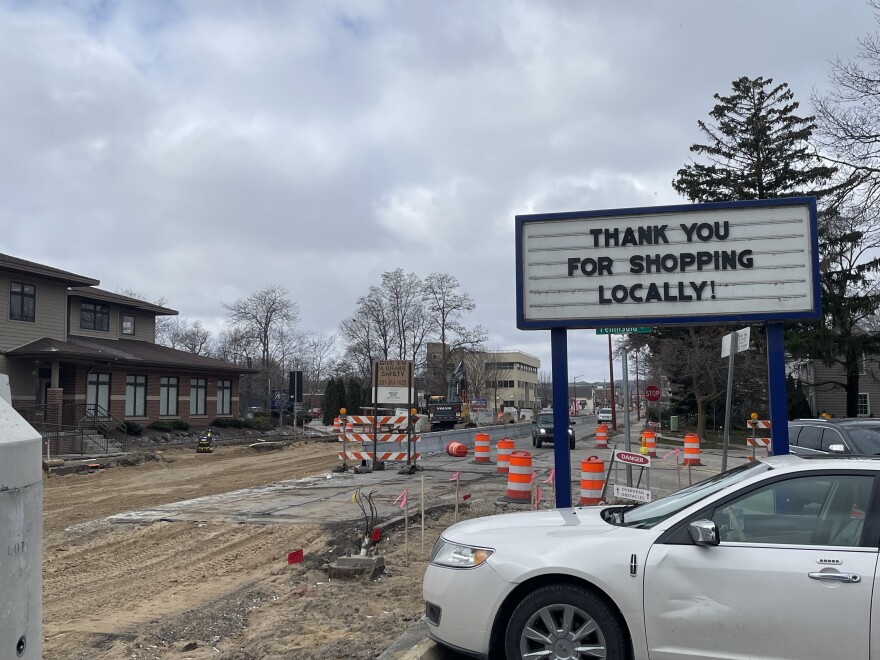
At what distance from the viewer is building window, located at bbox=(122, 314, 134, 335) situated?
1586 inches

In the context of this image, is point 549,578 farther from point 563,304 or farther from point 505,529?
point 563,304

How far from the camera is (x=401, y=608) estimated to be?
22.9ft

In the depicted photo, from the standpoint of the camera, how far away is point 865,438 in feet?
38.7

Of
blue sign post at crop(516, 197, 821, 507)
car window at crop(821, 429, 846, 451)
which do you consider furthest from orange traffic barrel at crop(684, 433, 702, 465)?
blue sign post at crop(516, 197, 821, 507)

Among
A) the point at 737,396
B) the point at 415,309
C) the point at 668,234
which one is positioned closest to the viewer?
the point at 668,234

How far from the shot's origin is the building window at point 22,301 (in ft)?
103

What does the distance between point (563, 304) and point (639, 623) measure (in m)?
5.83

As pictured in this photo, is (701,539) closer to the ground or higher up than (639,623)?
higher up

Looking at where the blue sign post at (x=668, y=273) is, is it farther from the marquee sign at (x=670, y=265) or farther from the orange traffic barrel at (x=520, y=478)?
the orange traffic barrel at (x=520, y=478)

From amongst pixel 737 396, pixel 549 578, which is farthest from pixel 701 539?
pixel 737 396

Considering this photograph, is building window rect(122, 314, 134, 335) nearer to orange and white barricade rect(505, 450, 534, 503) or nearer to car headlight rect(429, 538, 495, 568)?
orange and white barricade rect(505, 450, 534, 503)

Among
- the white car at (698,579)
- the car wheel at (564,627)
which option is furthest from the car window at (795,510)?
the car wheel at (564,627)

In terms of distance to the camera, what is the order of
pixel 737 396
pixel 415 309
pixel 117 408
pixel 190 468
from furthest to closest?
pixel 415 309 → pixel 737 396 → pixel 117 408 → pixel 190 468

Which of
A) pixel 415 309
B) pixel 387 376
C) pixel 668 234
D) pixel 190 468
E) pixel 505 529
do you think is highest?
pixel 415 309
